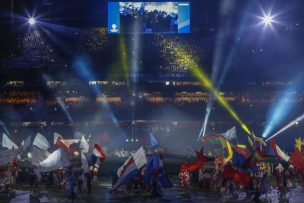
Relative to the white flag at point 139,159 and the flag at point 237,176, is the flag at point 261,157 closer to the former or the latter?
the flag at point 237,176

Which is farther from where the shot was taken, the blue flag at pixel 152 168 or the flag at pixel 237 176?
the flag at pixel 237 176

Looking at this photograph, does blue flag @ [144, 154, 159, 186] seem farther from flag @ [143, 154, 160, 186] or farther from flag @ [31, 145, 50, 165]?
flag @ [31, 145, 50, 165]

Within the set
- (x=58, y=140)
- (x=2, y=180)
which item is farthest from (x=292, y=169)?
(x=2, y=180)

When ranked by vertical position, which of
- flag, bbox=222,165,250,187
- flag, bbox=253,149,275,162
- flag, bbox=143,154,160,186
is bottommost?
flag, bbox=222,165,250,187

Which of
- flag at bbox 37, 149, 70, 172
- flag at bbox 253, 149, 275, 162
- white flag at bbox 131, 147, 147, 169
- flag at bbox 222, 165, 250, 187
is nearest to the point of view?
white flag at bbox 131, 147, 147, 169

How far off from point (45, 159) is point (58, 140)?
200 inches

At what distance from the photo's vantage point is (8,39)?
41688 mm

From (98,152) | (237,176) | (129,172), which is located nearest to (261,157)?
(237,176)

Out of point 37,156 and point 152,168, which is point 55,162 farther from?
point 152,168

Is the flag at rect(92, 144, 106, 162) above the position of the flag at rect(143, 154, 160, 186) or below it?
above

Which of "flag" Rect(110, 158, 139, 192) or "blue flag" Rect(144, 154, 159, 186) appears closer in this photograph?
"flag" Rect(110, 158, 139, 192)

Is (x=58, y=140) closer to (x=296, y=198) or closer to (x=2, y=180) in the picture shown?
(x=2, y=180)

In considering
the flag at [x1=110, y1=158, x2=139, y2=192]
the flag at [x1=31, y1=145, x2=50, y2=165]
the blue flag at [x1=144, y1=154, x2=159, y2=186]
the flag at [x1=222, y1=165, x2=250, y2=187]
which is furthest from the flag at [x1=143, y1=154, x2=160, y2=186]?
the flag at [x1=31, y1=145, x2=50, y2=165]

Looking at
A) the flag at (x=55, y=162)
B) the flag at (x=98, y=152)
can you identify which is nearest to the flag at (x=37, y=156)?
the flag at (x=55, y=162)
